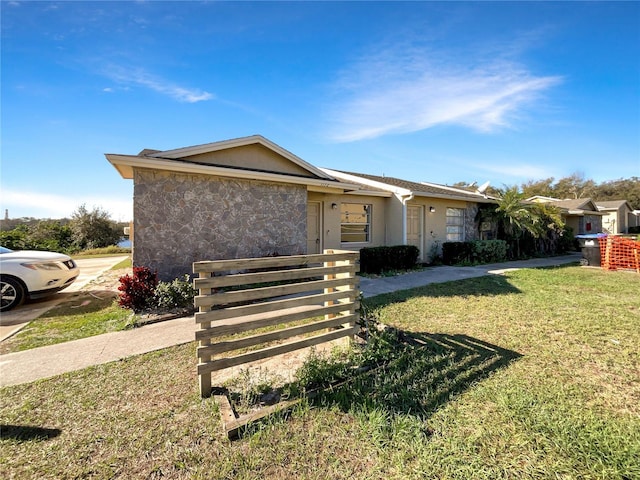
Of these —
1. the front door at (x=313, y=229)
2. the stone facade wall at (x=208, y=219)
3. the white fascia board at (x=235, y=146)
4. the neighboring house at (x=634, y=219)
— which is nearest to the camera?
the stone facade wall at (x=208, y=219)

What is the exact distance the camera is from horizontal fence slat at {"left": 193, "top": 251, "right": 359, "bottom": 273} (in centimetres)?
267

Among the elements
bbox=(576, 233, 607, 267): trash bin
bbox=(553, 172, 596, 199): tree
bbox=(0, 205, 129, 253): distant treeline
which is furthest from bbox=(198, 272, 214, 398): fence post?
bbox=(553, 172, 596, 199): tree

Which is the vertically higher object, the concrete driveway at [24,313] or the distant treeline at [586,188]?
the distant treeline at [586,188]

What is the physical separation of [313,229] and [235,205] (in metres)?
3.56

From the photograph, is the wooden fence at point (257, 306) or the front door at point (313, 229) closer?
the wooden fence at point (257, 306)

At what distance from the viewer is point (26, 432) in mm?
2275

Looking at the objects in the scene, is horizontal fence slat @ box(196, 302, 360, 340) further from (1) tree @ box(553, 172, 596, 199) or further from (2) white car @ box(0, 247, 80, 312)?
(1) tree @ box(553, 172, 596, 199)

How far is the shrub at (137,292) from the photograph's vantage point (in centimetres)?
553

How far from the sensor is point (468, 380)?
300cm

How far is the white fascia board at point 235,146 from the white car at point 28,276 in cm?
335

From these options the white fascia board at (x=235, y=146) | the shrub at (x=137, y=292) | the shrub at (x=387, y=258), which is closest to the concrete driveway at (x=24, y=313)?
the shrub at (x=137, y=292)

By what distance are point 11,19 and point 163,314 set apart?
6502 mm

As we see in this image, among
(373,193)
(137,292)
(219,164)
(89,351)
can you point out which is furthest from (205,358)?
(373,193)

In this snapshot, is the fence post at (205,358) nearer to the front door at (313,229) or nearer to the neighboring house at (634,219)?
the front door at (313,229)
